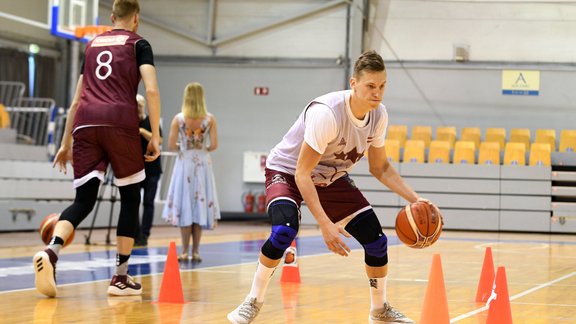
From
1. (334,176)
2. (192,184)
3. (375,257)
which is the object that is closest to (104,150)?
(334,176)

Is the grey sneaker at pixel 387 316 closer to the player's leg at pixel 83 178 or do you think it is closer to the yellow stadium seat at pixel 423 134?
the player's leg at pixel 83 178

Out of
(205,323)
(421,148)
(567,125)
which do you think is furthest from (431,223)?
(567,125)

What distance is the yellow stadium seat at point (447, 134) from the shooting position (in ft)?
62.6

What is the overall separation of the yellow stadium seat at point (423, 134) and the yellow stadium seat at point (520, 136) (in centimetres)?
165

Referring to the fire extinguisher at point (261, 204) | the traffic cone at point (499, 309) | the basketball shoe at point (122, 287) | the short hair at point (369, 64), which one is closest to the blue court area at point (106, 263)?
the basketball shoe at point (122, 287)

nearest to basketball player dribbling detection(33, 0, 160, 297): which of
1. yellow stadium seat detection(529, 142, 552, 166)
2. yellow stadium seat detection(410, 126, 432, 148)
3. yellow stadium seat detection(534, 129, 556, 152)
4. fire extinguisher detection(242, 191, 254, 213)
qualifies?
yellow stadium seat detection(529, 142, 552, 166)

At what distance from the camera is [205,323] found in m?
4.95

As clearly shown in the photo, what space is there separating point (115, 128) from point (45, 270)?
0.99 metres

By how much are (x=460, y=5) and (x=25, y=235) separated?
36.2 ft

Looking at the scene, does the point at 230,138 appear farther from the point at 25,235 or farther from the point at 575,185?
the point at 25,235

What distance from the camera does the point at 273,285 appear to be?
279 inches

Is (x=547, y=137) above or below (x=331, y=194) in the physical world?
above

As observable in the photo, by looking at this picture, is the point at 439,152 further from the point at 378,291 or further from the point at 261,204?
the point at 378,291

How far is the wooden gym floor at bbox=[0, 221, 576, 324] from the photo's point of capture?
17.6 feet
